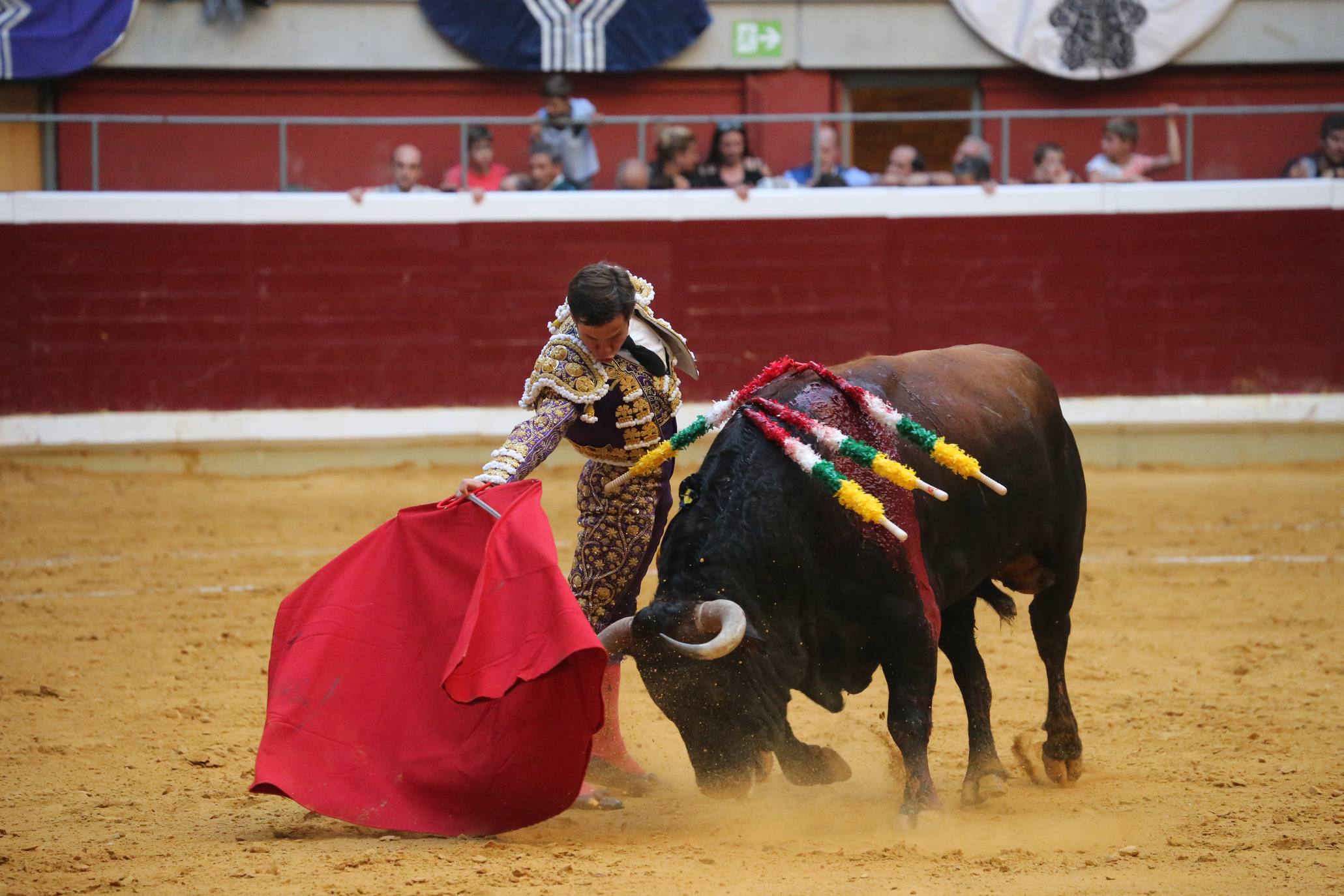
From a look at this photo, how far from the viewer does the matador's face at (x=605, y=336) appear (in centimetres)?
318

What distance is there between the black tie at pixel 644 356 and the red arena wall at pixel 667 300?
5413mm

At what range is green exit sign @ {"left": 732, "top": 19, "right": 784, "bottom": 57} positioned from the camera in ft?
32.0

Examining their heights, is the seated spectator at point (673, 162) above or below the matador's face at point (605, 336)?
above

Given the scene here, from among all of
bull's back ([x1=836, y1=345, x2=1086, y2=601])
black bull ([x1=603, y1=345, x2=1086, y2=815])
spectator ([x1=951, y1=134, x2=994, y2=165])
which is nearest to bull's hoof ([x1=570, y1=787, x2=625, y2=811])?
black bull ([x1=603, y1=345, x2=1086, y2=815])

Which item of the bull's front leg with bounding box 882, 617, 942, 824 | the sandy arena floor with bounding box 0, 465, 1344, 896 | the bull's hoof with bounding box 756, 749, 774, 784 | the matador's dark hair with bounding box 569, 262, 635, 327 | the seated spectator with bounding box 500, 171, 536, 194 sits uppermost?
the seated spectator with bounding box 500, 171, 536, 194

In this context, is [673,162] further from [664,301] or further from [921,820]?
[921,820]

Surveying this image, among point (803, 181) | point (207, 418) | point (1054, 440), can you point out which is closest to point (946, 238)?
point (803, 181)

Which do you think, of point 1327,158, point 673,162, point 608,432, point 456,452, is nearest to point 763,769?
point 608,432

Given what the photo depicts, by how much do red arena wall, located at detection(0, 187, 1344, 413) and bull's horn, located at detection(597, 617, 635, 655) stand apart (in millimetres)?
5809

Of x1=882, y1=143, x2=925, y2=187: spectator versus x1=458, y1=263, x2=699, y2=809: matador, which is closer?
x1=458, y1=263, x2=699, y2=809: matador

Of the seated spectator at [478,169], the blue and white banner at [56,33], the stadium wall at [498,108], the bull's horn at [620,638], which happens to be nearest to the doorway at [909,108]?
the stadium wall at [498,108]

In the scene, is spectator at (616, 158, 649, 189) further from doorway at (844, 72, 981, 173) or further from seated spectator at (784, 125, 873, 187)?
doorway at (844, 72, 981, 173)

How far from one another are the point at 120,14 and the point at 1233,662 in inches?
305

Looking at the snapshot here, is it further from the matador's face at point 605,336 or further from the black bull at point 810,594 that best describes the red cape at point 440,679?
the matador's face at point 605,336
